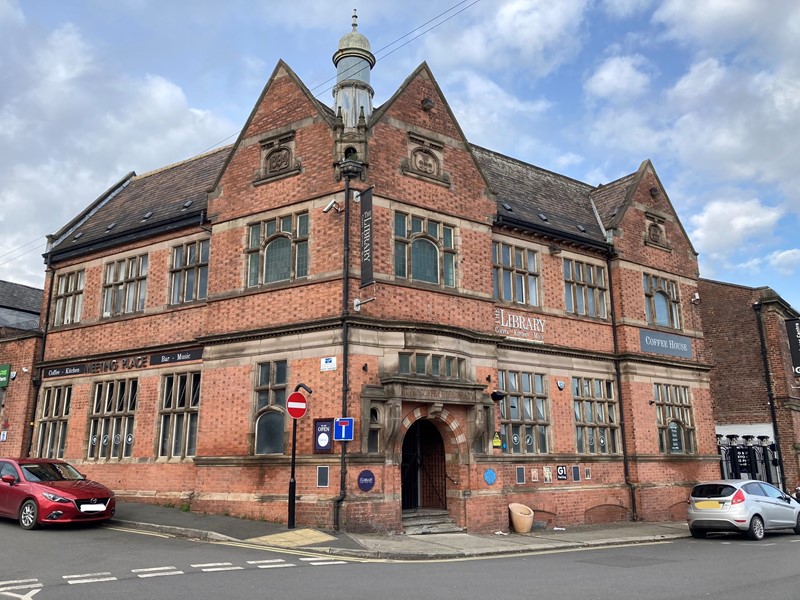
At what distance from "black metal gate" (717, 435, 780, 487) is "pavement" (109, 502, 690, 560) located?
11.4 m

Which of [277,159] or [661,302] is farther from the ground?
[277,159]

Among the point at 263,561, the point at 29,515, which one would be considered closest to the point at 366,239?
the point at 263,561

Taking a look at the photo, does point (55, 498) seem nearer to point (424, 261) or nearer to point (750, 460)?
point (424, 261)

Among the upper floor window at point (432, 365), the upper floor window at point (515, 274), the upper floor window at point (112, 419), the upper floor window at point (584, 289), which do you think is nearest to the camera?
the upper floor window at point (432, 365)

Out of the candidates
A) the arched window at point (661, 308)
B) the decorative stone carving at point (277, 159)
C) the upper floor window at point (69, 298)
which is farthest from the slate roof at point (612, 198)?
the upper floor window at point (69, 298)

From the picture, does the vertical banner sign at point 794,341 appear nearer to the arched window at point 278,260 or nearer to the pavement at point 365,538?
the pavement at point 365,538

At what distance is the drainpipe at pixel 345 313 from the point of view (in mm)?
15092

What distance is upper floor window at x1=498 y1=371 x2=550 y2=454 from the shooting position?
767 inches

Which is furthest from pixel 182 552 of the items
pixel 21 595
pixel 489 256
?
pixel 489 256

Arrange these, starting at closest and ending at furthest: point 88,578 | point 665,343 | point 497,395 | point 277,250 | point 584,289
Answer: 1. point 88,578
2. point 277,250
3. point 497,395
4. point 584,289
5. point 665,343

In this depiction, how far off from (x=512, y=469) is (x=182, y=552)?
10.1 meters

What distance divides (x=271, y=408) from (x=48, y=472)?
526cm

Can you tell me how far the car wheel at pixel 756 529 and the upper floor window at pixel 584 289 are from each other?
316 inches

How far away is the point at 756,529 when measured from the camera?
17.0 metres
